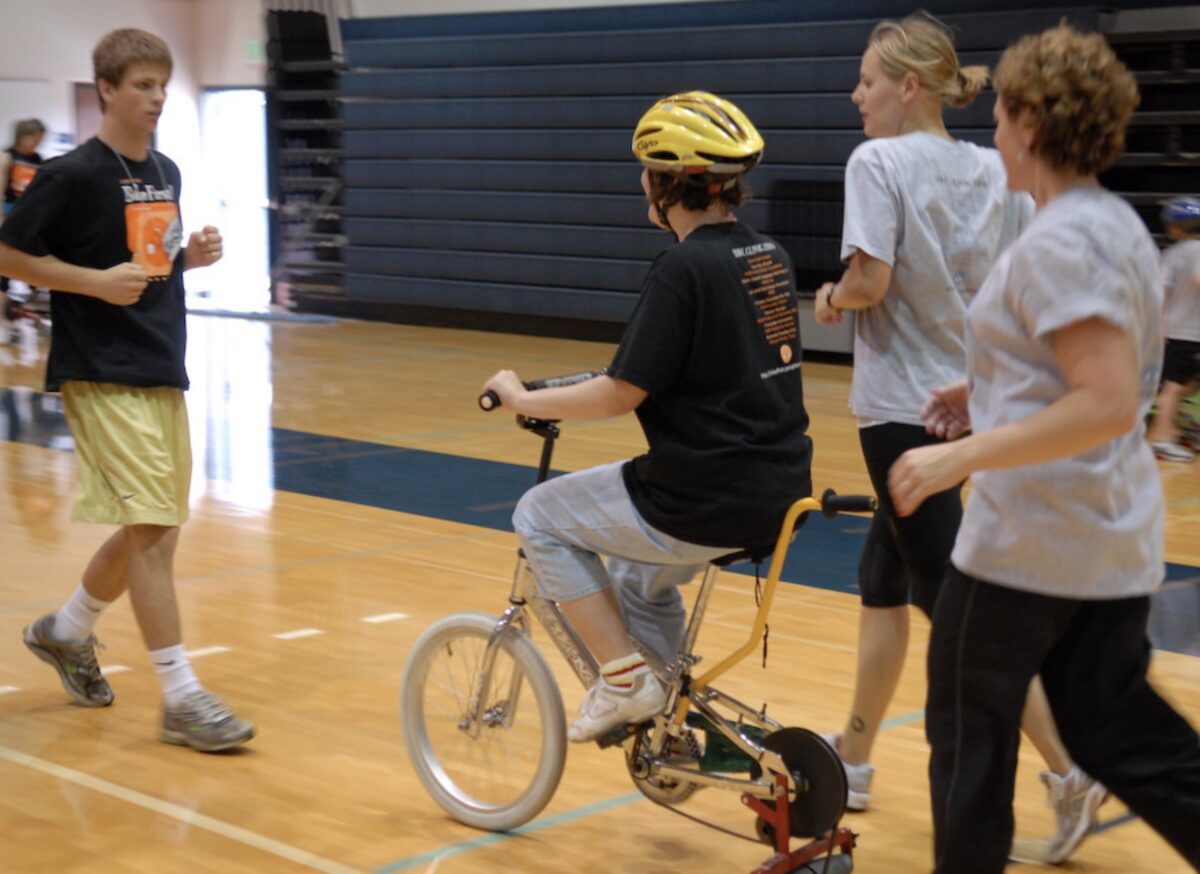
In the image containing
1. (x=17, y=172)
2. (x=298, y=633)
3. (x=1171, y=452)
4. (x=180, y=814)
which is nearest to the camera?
(x=180, y=814)

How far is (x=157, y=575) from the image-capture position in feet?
11.9

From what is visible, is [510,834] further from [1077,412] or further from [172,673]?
[1077,412]

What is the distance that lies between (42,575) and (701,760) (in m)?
3.12

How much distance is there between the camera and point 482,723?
309cm

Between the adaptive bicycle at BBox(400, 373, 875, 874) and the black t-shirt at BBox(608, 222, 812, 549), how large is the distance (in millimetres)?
90

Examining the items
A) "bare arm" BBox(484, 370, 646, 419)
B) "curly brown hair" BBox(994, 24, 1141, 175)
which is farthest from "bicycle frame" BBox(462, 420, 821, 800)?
"curly brown hair" BBox(994, 24, 1141, 175)

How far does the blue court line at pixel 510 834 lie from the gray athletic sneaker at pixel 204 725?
76 centimetres

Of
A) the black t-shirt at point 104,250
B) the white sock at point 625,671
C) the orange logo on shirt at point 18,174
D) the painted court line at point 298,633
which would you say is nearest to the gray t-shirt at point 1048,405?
the white sock at point 625,671

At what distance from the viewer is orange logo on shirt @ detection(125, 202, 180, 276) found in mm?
3623

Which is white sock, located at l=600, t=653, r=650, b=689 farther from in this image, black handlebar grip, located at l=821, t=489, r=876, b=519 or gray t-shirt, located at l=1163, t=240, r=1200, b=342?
gray t-shirt, located at l=1163, t=240, r=1200, b=342

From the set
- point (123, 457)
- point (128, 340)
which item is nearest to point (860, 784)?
point (123, 457)

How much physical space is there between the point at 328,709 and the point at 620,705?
1350mm

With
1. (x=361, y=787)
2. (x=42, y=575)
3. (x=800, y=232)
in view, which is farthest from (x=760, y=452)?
(x=800, y=232)

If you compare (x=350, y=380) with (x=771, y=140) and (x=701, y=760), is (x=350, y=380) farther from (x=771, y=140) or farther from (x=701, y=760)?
(x=701, y=760)
